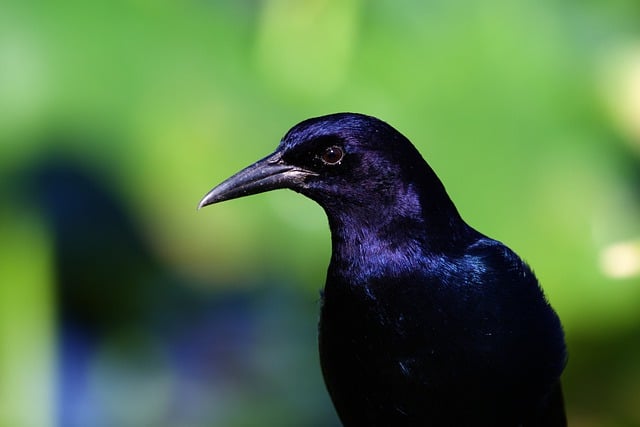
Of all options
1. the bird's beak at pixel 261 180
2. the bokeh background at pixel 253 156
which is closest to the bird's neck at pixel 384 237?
the bird's beak at pixel 261 180

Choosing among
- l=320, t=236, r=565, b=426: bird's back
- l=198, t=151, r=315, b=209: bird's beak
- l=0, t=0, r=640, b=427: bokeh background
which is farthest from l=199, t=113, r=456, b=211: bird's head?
l=0, t=0, r=640, b=427: bokeh background

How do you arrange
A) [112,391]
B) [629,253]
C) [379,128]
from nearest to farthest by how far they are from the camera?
[379,128] → [629,253] → [112,391]

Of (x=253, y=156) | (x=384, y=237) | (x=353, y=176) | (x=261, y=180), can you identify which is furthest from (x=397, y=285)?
(x=253, y=156)

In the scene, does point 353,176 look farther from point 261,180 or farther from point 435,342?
point 435,342

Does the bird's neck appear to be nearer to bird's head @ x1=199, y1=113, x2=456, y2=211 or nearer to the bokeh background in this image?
bird's head @ x1=199, y1=113, x2=456, y2=211

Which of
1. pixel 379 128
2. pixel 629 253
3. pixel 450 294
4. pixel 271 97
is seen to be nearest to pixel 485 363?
pixel 450 294

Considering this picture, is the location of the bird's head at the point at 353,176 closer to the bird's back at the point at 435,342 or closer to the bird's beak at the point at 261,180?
the bird's beak at the point at 261,180

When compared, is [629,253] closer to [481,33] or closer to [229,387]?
[481,33]
